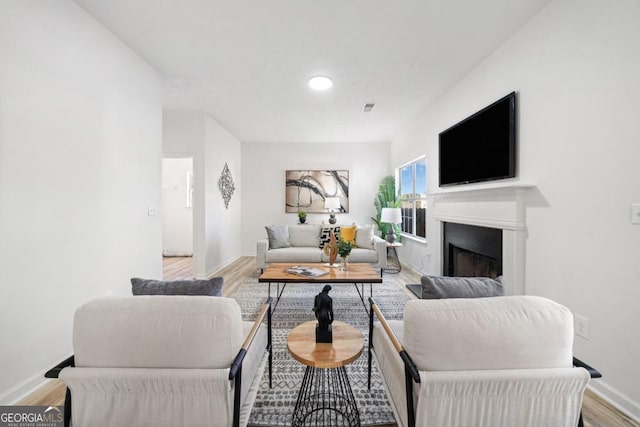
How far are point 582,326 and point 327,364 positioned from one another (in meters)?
1.80

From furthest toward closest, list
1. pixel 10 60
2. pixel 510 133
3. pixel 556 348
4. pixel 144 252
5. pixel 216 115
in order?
1. pixel 216 115
2. pixel 144 252
3. pixel 510 133
4. pixel 10 60
5. pixel 556 348

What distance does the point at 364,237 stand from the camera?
15.5 feet

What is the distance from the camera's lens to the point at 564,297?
77.5 inches

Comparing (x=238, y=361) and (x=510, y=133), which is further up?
(x=510, y=133)

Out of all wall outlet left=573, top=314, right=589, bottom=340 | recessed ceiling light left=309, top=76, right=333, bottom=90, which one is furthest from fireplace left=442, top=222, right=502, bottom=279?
recessed ceiling light left=309, top=76, right=333, bottom=90

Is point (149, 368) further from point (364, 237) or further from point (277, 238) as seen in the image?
point (364, 237)

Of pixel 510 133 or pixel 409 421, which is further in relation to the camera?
pixel 510 133

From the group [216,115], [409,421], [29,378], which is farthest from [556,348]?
[216,115]

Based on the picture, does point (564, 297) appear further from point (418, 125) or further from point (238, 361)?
point (418, 125)

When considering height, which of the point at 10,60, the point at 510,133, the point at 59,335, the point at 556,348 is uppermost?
the point at 10,60

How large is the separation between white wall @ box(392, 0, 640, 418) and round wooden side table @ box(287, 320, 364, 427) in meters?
1.54

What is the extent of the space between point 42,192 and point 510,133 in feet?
11.9

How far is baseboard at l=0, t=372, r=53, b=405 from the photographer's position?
62.9 inches

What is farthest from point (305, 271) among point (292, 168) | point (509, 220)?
point (292, 168)
